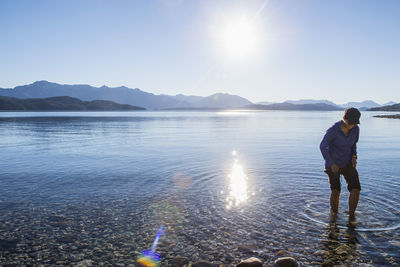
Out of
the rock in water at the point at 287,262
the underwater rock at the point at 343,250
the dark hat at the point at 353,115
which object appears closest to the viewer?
the rock in water at the point at 287,262

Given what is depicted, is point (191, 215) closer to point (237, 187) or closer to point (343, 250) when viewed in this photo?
point (237, 187)

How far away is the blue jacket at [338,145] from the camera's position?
936 centimetres

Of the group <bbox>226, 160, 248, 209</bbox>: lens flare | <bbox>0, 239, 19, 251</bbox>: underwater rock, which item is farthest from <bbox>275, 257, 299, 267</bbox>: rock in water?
<bbox>0, 239, 19, 251</bbox>: underwater rock

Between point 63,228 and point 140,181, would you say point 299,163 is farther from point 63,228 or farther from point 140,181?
point 63,228

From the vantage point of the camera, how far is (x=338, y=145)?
31.3 feet

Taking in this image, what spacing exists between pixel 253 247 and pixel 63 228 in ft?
20.2

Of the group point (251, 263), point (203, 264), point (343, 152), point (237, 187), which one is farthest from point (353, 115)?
point (237, 187)

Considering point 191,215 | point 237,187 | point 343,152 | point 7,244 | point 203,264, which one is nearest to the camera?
point 203,264

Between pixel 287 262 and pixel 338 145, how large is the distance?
4398 millimetres

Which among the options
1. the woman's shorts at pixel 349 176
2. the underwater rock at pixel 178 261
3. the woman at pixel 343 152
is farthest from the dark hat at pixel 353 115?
the underwater rock at pixel 178 261

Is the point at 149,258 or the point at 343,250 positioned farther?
the point at 343,250

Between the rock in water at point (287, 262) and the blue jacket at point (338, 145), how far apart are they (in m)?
3.91

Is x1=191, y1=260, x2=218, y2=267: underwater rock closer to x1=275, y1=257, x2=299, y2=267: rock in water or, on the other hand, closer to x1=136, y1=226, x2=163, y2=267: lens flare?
x1=136, y1=226, x2=163, y2=267: lens flare

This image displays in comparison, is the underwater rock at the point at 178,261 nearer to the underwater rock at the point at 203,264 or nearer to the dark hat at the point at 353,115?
the underwater rock at the point at 203,264
